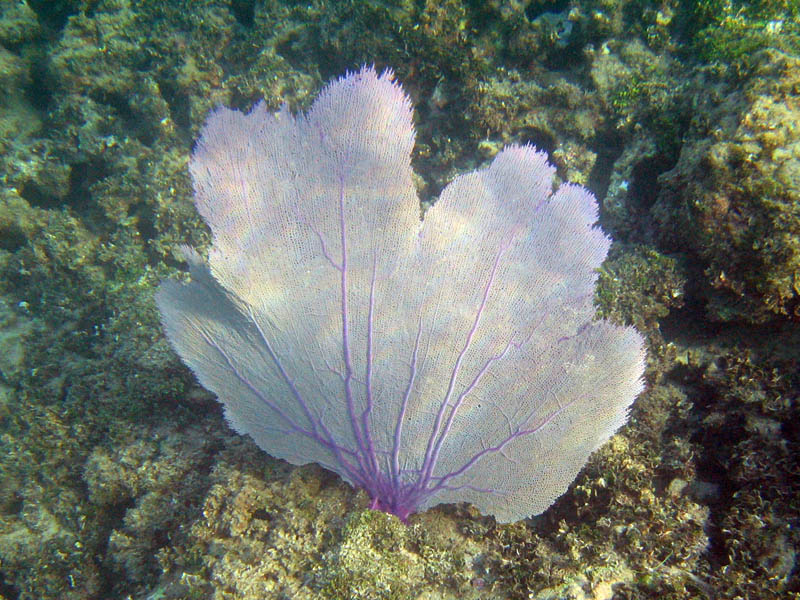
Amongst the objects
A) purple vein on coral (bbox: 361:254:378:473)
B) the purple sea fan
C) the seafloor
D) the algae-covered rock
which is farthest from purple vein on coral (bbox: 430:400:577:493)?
the algae-covered rock

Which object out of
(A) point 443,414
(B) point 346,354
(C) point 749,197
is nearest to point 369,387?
(B) point 346,354

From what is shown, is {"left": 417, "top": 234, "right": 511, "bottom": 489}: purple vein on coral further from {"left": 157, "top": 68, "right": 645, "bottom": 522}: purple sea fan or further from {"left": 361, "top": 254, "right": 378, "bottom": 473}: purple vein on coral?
{"left": 361, "top": 254, "right": 378, "bottom": 473}: purple vein on coral

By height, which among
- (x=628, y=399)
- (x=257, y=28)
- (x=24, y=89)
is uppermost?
(x=257, y=28)

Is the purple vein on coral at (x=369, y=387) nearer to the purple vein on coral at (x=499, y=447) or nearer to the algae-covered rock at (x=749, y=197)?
the purple vein on coral at (x=499, y=447)

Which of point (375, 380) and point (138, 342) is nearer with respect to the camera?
point (375, 380)

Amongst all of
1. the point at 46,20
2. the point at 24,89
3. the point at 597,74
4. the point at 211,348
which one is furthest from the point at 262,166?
the point at 46,20

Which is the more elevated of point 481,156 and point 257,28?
point 257,28

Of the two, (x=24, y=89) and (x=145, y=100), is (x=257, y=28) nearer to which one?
(x=145, y=100)
